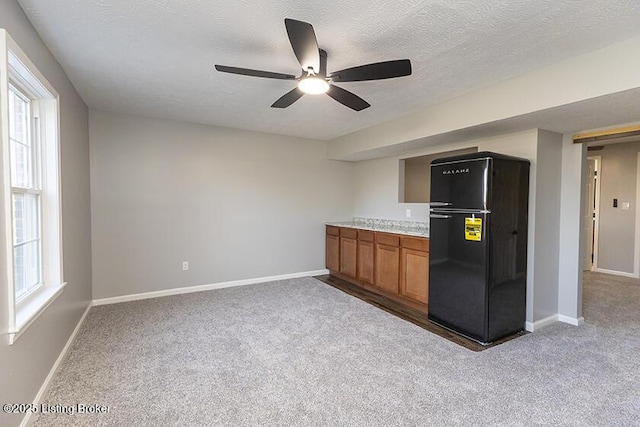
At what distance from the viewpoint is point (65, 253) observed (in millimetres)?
2639

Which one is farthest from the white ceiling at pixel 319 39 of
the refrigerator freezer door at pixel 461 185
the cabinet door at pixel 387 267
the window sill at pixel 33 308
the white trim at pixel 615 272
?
the white trim at pixel 615 272

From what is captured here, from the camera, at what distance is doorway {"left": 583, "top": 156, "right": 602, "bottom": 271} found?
5691 mm

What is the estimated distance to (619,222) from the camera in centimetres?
541

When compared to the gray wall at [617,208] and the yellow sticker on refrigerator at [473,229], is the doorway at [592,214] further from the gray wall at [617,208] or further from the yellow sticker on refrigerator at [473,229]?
the yellow sticker on refrigerator at [473,229]

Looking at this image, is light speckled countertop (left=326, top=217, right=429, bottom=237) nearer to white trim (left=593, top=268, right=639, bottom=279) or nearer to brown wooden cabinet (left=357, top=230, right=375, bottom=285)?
brown wooden cabinet (left=357, top=230, right=375, bottom=285)

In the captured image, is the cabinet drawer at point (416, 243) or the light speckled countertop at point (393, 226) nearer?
the cabinet drawer at point (416, 243)

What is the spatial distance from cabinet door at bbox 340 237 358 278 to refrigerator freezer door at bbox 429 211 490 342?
1.56 meters

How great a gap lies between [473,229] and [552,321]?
1.53m

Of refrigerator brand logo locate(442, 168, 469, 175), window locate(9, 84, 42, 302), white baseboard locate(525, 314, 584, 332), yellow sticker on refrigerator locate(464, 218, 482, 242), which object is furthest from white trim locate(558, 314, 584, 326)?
window locate(9, 84, 42, 302)

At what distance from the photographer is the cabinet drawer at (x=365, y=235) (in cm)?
452

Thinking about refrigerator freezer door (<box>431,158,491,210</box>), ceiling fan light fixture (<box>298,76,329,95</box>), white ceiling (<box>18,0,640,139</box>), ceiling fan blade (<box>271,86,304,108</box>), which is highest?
white ceiling (<box>18,0,640,139</box>)

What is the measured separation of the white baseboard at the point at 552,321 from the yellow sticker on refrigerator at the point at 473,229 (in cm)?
115

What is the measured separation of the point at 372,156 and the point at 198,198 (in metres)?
2.75

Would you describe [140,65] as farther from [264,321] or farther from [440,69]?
[264,321]
